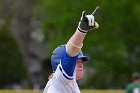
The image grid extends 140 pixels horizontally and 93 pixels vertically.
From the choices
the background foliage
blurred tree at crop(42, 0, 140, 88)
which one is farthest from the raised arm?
blurred tree at crop(42, 0, 140, 88)

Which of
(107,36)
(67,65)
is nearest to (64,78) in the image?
(67,65)

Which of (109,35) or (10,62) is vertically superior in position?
(109,35)

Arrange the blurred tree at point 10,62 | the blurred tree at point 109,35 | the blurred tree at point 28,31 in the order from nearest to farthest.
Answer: the blurred tree at point 109,35
the blurred tree at point 10,62
the blurred tree at point 28,31

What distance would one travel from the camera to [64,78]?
17.0ft

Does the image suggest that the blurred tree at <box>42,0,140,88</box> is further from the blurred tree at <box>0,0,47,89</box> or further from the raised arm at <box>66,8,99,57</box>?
the raised arm at <box>66,8,99,57</box>

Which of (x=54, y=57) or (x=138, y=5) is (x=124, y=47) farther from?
(x=54, y=57)

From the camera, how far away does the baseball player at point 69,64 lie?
4.93 m

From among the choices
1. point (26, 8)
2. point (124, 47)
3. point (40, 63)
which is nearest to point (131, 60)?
point (124, 47)

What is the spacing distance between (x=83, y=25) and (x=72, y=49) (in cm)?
20

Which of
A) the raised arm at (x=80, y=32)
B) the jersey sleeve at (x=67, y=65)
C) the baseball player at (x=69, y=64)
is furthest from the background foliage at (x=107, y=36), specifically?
the raised arm at (x=80, y=32)

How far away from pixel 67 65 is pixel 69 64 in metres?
0.02

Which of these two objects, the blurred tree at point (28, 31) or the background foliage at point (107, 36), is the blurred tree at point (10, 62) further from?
the blurred tree at point (28, 31)

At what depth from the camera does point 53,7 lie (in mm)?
28062

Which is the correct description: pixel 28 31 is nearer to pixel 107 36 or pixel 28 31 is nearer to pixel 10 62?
pixel 10 62
